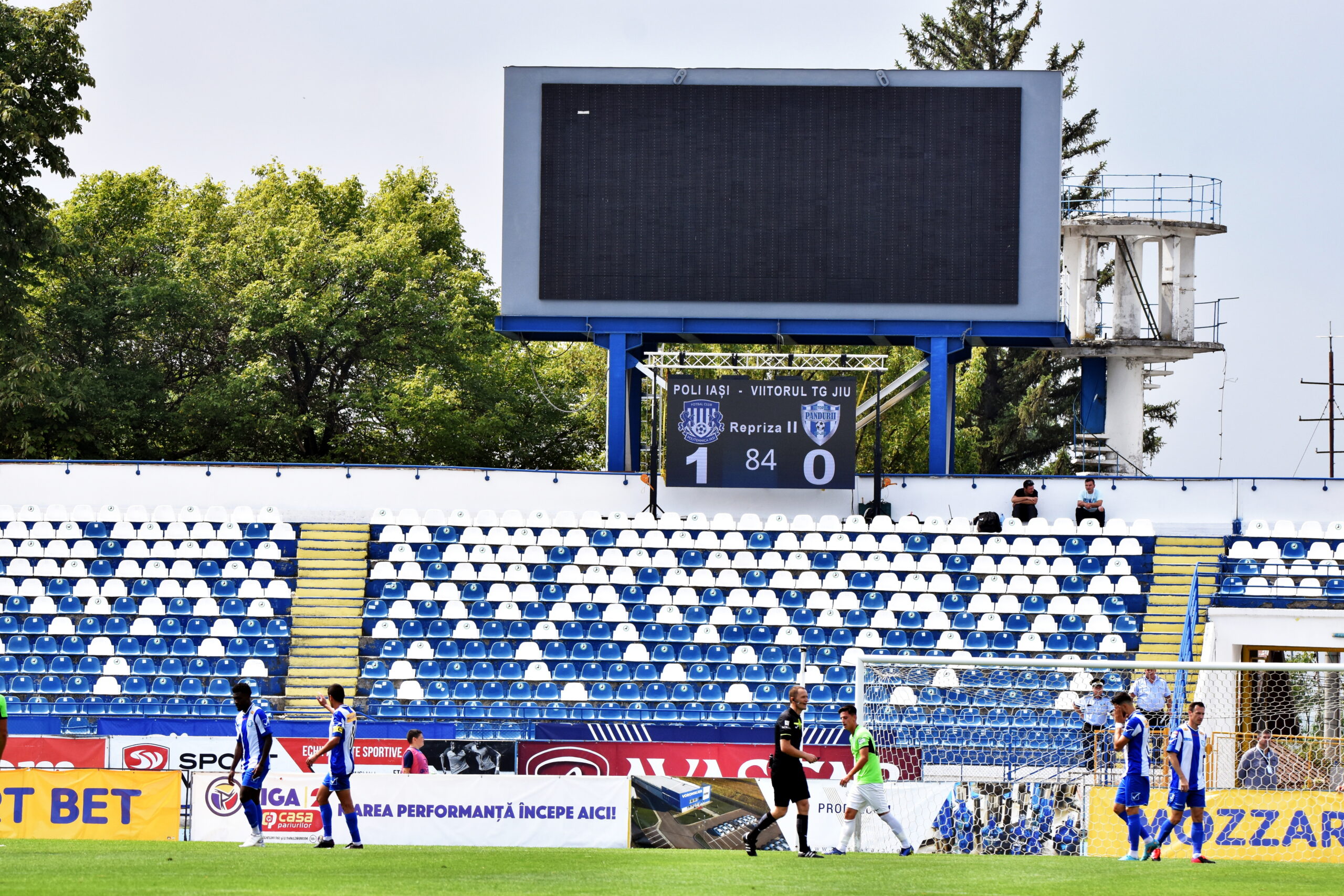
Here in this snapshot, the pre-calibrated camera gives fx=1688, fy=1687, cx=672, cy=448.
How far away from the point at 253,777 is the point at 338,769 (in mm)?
764

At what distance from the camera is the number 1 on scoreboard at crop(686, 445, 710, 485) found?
2744 cm

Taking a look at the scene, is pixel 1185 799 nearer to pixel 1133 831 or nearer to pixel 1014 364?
pixel 1133 831

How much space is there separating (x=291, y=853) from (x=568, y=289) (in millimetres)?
13353

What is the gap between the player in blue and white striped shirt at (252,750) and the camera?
50.2 ft

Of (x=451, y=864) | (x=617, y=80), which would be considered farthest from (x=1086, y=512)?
(x=451, y=864)

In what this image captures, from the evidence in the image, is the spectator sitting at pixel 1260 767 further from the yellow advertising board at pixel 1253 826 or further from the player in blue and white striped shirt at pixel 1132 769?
the player in blue and white striped shirt at pixel 1132 769

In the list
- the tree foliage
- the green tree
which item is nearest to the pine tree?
the tree foliage

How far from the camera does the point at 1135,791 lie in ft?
51.8

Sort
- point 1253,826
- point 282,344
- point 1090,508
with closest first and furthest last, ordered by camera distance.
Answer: point 1253,826 → point 1090,508 → point 282,344

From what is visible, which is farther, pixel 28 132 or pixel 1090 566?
pixel 28 132

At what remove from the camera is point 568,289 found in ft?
88.5

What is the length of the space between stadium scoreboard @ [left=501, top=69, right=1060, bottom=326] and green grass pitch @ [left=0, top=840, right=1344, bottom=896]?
12161mm

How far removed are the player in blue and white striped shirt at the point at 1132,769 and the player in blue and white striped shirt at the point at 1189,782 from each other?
0.88 ft

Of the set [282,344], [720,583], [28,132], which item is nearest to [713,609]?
[720,583]
